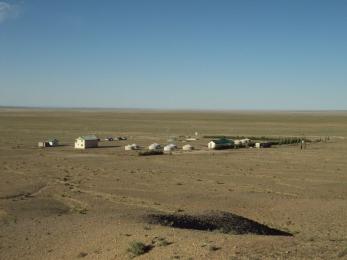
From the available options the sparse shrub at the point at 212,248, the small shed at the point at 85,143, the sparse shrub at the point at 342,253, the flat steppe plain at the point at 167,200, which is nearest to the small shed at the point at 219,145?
the flat steppe plain at the point at 167,200

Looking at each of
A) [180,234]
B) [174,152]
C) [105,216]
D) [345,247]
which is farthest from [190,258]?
[174,152]

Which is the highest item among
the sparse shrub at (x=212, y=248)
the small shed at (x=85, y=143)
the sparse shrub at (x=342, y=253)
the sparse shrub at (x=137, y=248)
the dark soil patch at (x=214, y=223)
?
the sparse shrub at (x=342, y=253)

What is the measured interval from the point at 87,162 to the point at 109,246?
115ft

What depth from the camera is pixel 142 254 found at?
14.4m

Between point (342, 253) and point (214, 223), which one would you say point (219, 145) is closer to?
point (214, 223)

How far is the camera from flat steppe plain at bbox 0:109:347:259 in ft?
49.4

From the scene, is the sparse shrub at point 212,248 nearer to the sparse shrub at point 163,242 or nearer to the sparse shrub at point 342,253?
the sparse shrub at point 163,242

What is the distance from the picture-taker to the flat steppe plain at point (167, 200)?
1506 cm

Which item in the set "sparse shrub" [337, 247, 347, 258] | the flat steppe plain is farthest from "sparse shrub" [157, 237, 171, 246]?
"sparse shrub" [337, 247, 347, 258]

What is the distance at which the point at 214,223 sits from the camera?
66.6ft

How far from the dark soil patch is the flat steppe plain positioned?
35.7 inches

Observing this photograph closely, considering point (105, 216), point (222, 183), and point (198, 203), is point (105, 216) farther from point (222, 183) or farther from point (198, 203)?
point (222, 183)

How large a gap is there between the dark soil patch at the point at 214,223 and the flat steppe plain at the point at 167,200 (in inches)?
35.7

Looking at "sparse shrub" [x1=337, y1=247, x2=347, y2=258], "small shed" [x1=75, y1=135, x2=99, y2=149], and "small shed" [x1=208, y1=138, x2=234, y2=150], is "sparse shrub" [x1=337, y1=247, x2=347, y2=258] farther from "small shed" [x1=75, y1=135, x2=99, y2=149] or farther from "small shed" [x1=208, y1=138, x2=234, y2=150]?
"small shed" [x1=75, y1=135, x2=99, y2=149]
